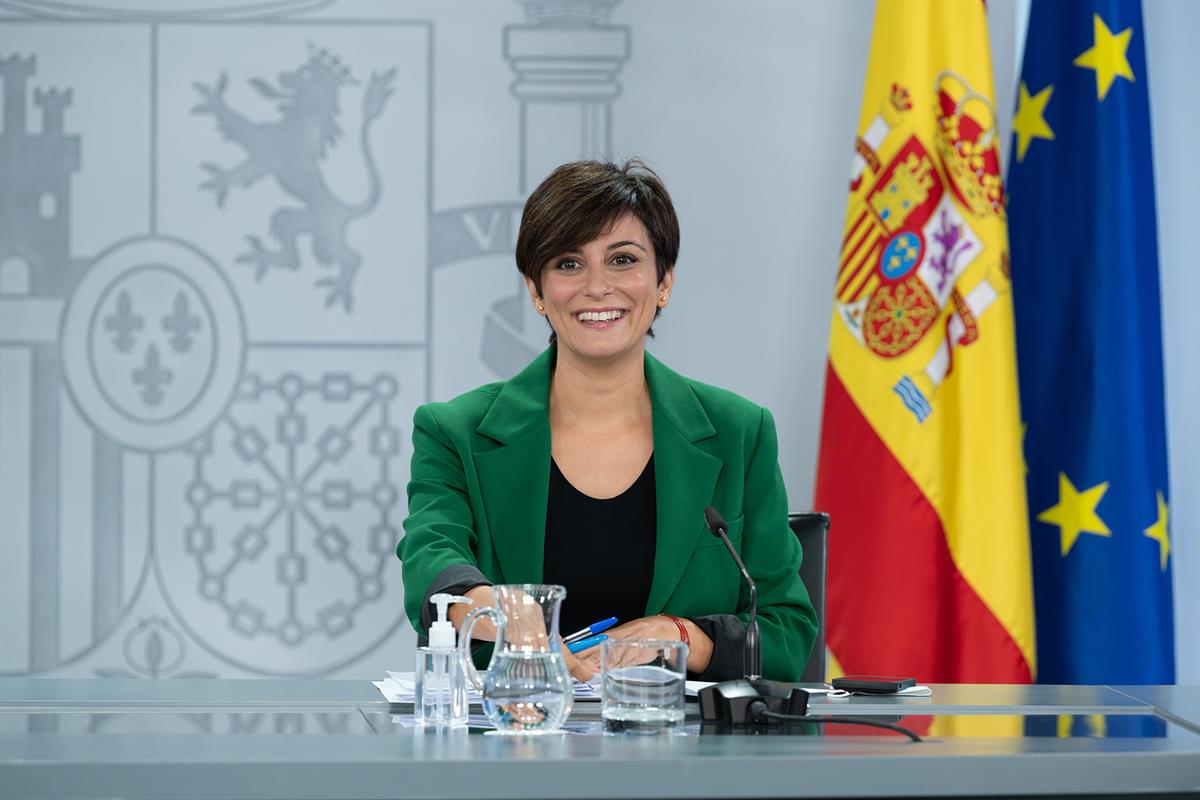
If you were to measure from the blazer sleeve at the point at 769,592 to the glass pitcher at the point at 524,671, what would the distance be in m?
0.52

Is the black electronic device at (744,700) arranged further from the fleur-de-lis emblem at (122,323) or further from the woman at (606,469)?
the fleur-de-lis emblem at (122,323)

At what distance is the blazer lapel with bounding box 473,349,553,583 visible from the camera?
2.12m

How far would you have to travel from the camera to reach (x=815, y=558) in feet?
7.32

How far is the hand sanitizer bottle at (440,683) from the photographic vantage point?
150cm

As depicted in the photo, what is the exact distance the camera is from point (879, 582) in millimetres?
3062

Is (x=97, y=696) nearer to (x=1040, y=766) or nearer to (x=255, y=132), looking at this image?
(x=1040, y=766)

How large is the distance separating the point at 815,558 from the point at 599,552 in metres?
0.36

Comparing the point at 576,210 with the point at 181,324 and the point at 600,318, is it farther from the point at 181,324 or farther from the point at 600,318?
the point at 181,324

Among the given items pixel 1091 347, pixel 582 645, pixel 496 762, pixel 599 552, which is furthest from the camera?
pixel 1091 347

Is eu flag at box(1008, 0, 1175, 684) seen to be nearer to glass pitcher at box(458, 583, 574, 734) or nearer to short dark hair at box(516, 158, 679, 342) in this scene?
short dark hair at box(516, 158, 679, 342)

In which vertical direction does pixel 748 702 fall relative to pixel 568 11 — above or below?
below

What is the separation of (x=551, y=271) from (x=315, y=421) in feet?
4.70

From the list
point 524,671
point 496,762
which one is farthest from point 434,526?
point 496,762

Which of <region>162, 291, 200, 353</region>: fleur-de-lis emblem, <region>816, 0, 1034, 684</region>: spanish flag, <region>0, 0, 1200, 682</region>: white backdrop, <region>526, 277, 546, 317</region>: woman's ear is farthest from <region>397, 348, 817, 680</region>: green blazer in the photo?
<region>162, 291, 200, 353</region>: fleur-de-lis emblem
